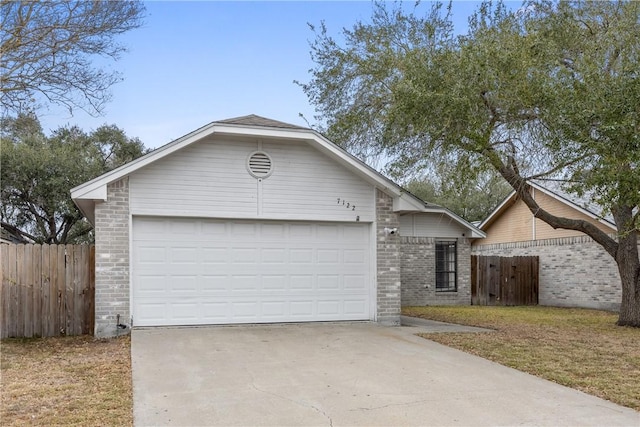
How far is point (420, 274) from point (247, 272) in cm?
951

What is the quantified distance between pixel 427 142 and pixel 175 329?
642cm

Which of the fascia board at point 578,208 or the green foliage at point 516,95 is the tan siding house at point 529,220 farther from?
the green foliage at point 516,95

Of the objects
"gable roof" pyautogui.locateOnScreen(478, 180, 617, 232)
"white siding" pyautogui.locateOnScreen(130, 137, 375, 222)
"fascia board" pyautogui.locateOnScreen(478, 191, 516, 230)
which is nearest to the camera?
"white siding" pyautogui.locateOnScreen(130, 137, 375, 222)

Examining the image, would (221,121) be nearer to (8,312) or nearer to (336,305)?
(336,305)

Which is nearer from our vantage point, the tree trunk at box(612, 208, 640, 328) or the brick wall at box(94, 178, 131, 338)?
the brick wall at box(94, 178, 131, 338)

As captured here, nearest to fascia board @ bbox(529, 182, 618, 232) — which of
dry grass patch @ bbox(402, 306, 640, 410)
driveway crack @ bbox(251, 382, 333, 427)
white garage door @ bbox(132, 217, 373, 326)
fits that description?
dry grass patch @ bbox(402, 306, 640, 410)

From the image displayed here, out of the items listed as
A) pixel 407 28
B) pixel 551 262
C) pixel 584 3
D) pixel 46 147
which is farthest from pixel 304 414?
pixel 46 147

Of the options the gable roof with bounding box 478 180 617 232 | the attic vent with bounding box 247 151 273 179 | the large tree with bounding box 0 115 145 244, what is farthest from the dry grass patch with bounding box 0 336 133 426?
the large tree with bounding box 0 115 145 244

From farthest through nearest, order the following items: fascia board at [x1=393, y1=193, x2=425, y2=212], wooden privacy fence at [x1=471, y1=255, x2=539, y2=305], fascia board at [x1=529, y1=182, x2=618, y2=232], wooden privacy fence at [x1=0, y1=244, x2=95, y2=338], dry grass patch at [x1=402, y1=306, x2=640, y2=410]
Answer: wooden privacy fence at [x1=471, y1=255, x2=539, y2=305]
fascia board at [x1=529, y1=182, x2=618, y2=232]
fascia board at [x1=393, y1=193, x2=425, y2=212]
wooden privacy fence at [x1=0, y1=244, x2=95, y2=338]
dry grass patch at [x1=402, y1=306, x2=640, y2=410]

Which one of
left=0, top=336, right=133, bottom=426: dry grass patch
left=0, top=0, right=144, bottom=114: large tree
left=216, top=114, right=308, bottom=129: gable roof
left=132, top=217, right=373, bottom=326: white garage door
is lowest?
left=0, top=336, right=133, bottom=426: dry grass patch

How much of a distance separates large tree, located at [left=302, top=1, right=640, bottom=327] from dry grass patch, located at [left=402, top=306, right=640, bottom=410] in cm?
205

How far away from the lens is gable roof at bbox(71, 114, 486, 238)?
10031 millimetres

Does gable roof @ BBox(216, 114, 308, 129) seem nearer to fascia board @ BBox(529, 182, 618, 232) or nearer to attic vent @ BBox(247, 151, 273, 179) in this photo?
attic vent @ BBox(247, 151, 273, 179)

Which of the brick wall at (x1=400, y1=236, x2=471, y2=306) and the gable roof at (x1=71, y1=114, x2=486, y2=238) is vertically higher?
the gable roof at (x1=71, y1=114, x2=486, y2=238)
